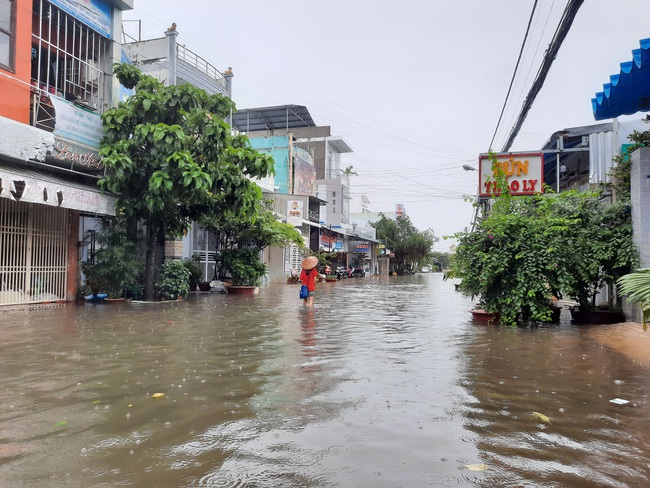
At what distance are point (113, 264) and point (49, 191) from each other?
2.85 m

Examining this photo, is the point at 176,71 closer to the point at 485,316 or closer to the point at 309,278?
the point at 309,278

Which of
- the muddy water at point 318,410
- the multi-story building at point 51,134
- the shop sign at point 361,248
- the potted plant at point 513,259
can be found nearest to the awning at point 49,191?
the multi-story building at point 51,134

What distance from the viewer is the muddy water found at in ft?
10.3

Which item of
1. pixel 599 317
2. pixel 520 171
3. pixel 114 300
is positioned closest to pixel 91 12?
pixel 114 300

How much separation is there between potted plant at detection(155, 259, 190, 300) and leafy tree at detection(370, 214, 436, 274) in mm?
47949

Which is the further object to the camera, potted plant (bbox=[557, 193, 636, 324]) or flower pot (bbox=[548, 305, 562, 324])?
flower pot (bbox=[548, 305, 562, 324])

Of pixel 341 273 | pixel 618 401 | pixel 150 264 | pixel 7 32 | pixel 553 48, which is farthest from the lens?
pixel 341 273

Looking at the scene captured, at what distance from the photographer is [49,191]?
11.4 meters

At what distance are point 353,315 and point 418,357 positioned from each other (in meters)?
5.72

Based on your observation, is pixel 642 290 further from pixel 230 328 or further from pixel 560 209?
pixel 230 328

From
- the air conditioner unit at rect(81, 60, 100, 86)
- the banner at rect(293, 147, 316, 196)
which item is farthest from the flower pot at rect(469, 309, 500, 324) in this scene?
the banner at rect(293, 147, 316, 196)

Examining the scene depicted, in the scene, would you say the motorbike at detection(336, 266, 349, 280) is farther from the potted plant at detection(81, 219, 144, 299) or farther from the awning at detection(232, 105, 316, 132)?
the potted plant at detection(81, 219, 144, 299)

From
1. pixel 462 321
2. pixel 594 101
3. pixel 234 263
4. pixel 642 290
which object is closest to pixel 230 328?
pixel 462 321

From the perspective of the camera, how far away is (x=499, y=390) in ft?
16.9
